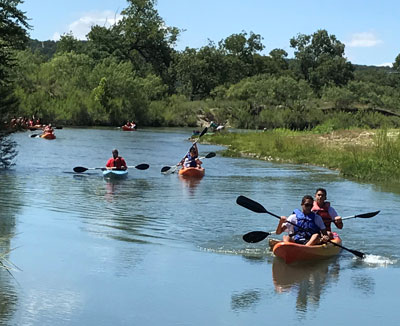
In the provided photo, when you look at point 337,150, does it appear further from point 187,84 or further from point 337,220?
point 187,84

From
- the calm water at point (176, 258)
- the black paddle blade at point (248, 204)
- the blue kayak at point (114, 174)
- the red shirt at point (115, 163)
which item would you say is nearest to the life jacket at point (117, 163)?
the red shirt at point (115, 163)

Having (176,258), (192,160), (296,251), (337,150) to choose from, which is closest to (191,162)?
(192,160)

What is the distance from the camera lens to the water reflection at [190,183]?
2412cm

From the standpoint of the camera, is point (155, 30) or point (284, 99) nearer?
point (284, 99)

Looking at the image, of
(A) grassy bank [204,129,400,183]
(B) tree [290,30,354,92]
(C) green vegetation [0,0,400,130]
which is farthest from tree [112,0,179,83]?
(A) grassy bank [204,129,400,183]

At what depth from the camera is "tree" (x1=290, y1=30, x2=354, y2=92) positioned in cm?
10550

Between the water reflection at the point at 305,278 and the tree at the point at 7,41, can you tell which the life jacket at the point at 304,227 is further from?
the tree at the point at 7,41

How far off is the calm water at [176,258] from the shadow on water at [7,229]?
0.03 metres

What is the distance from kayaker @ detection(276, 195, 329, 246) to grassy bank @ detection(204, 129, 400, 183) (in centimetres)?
1368

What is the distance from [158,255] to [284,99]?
213 feet

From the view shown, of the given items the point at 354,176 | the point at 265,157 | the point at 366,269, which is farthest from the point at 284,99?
the point at 366,269

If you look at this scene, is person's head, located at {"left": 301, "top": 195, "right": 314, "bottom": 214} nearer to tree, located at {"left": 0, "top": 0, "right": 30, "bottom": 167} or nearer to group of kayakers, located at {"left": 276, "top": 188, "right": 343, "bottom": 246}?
group of kayakers, located at {"left": 276, "top": 188, "right": 343, "bottom": 246}

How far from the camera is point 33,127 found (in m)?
51.2

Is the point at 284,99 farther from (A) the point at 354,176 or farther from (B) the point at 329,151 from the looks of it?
(A) the point at 354,176
